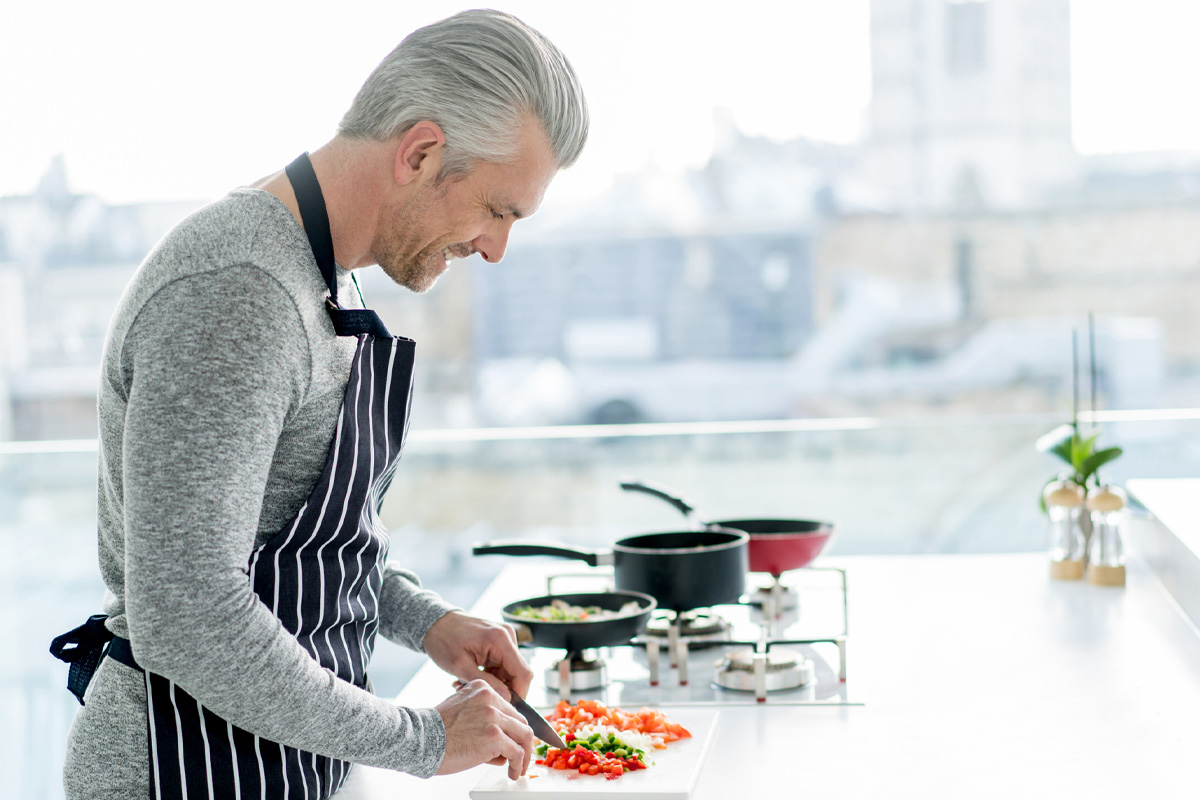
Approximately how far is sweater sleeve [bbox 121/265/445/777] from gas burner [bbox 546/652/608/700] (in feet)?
2.10

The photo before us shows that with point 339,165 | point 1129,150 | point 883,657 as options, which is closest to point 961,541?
point 1129,150

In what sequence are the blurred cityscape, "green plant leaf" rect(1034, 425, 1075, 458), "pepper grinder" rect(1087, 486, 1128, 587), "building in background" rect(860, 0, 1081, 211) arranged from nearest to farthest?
"pepper grinder" rect(1087, 486, 1128, 587) < "green plant leaf" rect(1034, 425, 1075, 458) < "building in background" rect(860, 0, 1081, 211) < the blurred cityscape

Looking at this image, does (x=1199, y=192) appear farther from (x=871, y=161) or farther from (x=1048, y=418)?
(x=1048, y=418)

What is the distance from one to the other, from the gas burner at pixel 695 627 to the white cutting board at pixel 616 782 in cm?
44

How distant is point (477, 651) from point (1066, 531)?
1.26 meters

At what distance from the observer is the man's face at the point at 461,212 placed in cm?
99

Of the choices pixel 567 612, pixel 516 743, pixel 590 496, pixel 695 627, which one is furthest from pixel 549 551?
pixel 590 496

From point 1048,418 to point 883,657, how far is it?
2.21m

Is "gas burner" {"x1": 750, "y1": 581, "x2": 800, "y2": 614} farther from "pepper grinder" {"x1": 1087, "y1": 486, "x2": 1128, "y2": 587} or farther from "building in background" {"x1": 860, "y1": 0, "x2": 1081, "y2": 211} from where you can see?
"building in background" {"x1": 860, "y1": 0, "x2": 1081, "y2": 211}

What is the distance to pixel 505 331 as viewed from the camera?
547 cm

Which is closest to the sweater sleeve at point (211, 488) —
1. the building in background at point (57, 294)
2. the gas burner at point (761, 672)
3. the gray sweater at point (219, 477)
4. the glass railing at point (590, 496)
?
the gray sweater at point (219, 477)

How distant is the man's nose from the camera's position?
107cm

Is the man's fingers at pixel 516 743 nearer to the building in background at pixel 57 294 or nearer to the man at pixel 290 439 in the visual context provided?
the man at pixel 290 439

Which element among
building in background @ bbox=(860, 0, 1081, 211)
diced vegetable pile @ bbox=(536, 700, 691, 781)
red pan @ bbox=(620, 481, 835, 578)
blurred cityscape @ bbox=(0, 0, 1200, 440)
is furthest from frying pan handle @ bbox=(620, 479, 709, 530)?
building in background @ bbox=(860, 0, 1081, 211)
